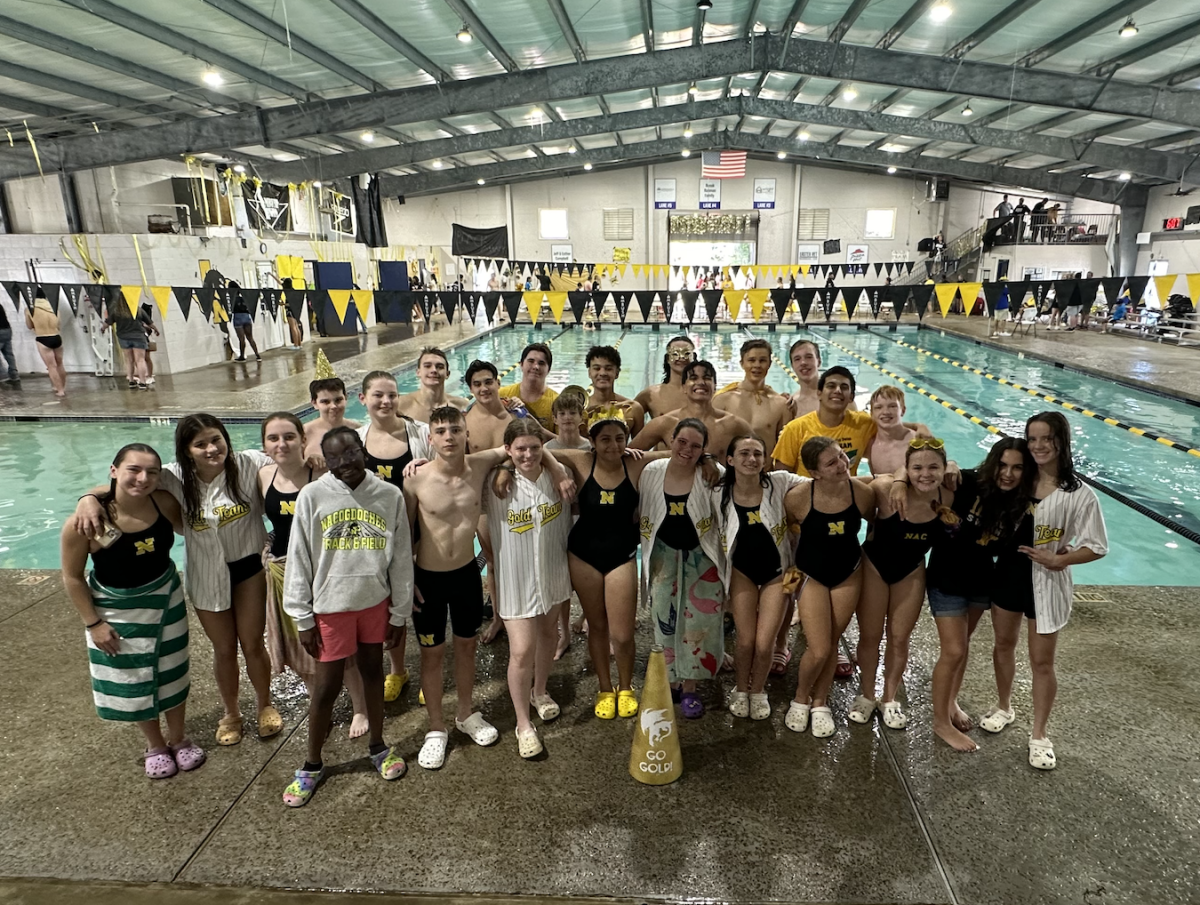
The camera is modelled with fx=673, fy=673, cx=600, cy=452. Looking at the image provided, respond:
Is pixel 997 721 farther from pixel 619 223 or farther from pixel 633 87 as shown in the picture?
pixel 619 223

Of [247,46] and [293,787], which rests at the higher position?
[247,46]

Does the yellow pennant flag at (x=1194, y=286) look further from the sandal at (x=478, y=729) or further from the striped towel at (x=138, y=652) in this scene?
the striped towel at (x=138, y=652)

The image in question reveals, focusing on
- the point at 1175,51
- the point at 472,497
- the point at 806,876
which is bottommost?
the point at 806,876

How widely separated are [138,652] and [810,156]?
26.2m

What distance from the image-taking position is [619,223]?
31.0 meters

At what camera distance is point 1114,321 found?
1920cm

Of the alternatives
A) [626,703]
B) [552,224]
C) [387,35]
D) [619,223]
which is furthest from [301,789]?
[552,224]

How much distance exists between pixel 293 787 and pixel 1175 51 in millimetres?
15677

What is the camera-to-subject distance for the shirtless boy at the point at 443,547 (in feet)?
9.45

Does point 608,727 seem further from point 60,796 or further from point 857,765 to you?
point 60,796

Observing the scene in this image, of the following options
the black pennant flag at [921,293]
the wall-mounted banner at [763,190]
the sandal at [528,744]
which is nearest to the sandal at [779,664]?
the sandal at [528,744]

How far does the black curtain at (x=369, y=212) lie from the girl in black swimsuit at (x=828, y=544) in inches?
911

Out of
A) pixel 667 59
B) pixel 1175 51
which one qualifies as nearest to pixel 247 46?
pixel 667 59

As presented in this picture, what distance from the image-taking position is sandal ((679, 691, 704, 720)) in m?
3.26
